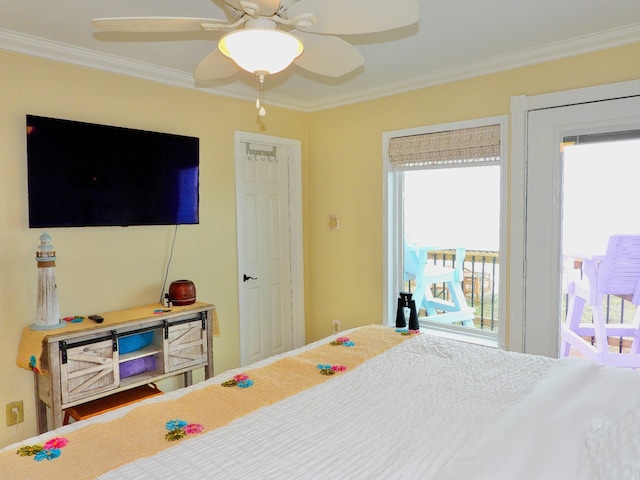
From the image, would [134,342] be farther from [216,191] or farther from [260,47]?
[260,47]

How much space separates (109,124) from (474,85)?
2.51 m

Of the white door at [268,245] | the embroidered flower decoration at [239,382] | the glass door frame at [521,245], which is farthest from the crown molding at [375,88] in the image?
the embroidered flower decoration at [239,382]

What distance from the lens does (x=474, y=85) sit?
316cm

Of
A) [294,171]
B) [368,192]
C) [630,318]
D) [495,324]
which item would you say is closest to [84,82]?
[294,171]

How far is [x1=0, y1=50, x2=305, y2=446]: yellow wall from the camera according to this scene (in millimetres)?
2516

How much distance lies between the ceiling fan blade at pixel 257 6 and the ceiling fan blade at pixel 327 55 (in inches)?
10.0

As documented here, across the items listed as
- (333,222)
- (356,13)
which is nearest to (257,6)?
(356,13)

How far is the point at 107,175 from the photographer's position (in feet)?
9.12

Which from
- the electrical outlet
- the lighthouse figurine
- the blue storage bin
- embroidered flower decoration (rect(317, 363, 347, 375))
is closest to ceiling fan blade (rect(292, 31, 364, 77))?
embroidered flower decoration (rect(317, 363, 347, 375))

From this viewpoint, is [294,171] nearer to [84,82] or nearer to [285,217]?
[285,217]

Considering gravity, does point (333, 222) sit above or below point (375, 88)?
below

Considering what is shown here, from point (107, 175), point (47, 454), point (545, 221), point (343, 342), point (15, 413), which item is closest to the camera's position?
point (47, 454)

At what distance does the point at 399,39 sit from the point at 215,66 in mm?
1209

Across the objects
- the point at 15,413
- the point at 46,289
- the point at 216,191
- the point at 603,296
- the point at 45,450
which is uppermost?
the point at 216,191
